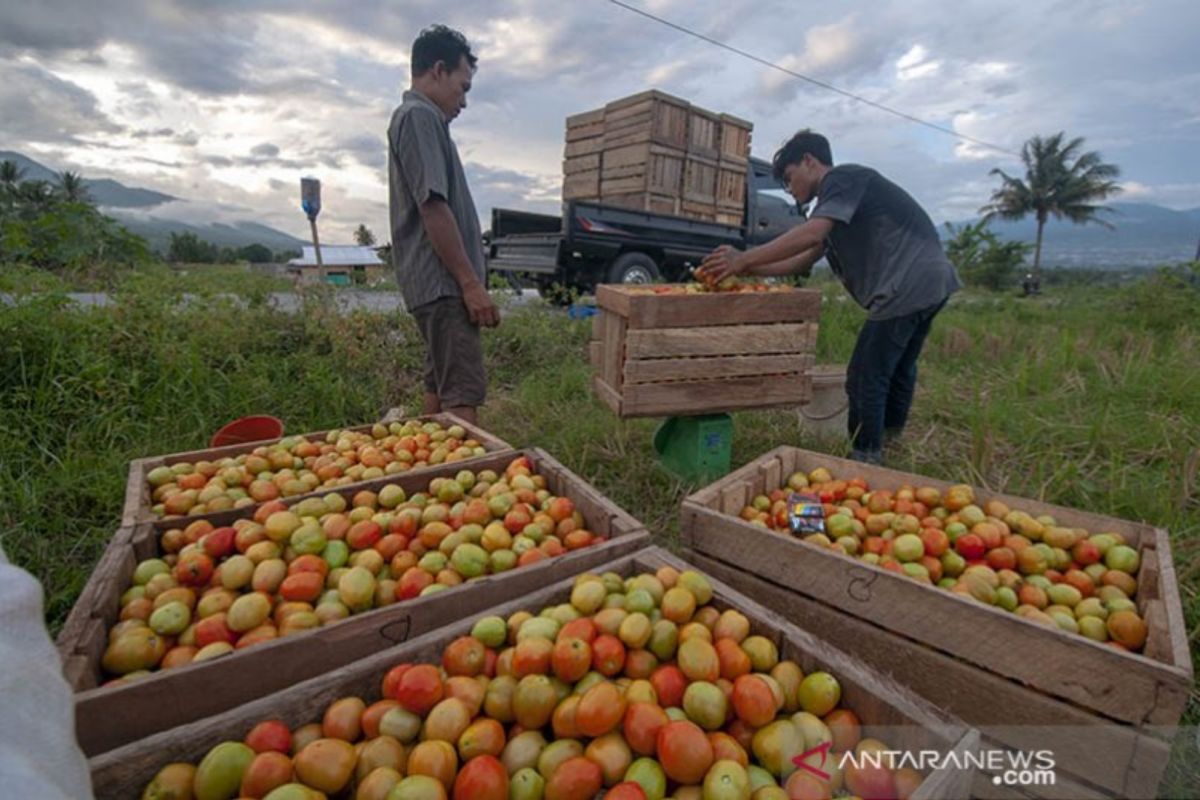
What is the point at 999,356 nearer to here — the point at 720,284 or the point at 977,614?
the point at 720,284

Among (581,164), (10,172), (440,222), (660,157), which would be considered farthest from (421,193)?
(10,172)

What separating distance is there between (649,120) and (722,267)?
671 centimetres

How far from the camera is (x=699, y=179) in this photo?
9.70 m

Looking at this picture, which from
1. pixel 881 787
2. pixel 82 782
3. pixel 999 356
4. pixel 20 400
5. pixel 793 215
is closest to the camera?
pixel 82 782

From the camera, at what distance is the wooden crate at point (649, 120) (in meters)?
8.84

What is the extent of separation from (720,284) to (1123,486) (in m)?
2.17

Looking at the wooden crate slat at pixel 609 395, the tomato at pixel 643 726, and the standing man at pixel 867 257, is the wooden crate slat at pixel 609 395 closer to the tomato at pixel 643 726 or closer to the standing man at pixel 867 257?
the standing man at pixel 867 257

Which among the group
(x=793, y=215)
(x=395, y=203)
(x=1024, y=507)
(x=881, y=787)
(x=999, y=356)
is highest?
(x=793, y=215)

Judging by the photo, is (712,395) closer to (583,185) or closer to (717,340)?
(717,340)

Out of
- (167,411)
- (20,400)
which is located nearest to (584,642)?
(167,411)

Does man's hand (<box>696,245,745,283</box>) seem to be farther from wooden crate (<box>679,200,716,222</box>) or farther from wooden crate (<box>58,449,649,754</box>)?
wooden crate (<box>679,200,716,222</box>)

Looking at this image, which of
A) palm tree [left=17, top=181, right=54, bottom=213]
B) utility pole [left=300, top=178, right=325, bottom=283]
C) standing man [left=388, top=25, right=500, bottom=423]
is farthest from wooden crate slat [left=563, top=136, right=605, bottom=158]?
standing man [left=388, top=25, right=500, bottom=423]

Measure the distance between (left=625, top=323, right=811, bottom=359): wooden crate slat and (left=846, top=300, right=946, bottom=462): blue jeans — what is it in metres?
0.58

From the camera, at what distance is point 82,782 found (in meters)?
0.87
